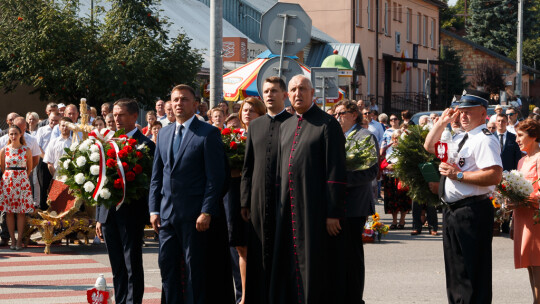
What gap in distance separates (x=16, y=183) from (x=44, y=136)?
2.30 m

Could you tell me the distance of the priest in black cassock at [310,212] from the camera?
734 centimetres

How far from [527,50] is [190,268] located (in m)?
85.5

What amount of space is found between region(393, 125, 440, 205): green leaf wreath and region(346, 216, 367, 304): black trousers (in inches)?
23.8

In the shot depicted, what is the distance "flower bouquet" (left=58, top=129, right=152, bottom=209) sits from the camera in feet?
28.3

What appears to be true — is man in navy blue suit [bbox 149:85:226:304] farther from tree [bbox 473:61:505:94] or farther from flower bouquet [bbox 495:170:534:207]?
tree [bbox 473:61:505:94]

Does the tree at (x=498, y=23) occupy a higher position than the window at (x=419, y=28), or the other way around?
the tree at (x=498, y=23)

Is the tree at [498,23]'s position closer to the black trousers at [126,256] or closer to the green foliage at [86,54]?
the green foliage at [86,54]

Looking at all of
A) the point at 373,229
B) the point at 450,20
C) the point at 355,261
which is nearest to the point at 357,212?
the point at 355,261

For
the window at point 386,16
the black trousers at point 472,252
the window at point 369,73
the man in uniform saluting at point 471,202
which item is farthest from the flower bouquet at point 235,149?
the window at point 386,16

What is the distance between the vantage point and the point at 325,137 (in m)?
7.44

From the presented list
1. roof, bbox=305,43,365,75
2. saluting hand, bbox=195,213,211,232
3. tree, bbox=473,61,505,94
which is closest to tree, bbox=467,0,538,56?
tree, bbox=473,61,505,94

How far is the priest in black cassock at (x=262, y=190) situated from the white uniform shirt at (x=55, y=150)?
7115 mm

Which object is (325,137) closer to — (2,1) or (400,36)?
(2,1)

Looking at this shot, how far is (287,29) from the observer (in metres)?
13.5
